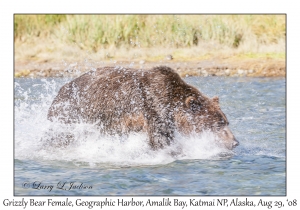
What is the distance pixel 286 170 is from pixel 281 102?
5.95 metres

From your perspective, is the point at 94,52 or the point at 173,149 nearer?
the point at 173,149

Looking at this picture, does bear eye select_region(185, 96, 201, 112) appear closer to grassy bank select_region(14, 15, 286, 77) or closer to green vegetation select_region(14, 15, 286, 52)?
Result: grassy bank select_region(14, 15, 286, 77)

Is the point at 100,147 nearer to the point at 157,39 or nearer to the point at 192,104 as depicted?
the point at 192,104

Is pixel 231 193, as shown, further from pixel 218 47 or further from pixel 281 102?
pixel 218 47

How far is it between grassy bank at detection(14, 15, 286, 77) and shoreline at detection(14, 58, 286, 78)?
1.19 feet

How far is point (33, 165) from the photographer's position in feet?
27.3

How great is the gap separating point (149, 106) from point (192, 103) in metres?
0.61

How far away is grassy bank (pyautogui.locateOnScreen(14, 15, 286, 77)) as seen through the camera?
65.2 ft

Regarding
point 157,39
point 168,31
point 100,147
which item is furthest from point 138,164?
point 157,39

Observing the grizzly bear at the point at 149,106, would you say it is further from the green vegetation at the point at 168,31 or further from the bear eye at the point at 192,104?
the green vegetation at the point at 168,31

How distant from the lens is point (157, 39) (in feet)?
67.2

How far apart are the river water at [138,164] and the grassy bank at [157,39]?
891cm

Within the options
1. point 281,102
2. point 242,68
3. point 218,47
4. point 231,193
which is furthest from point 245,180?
point 218,47
